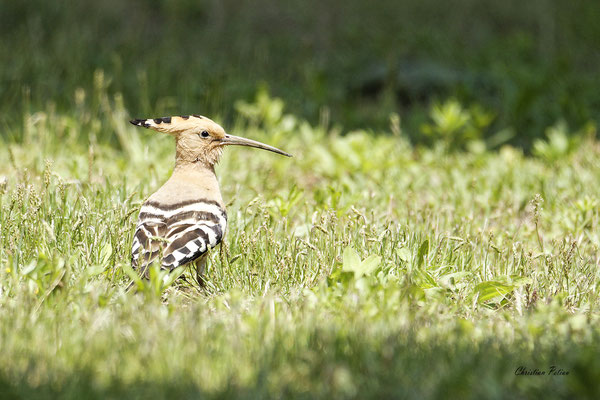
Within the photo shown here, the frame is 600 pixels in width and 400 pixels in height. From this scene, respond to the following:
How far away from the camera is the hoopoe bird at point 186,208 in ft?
12.2

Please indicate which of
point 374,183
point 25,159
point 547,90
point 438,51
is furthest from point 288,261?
point 438,51

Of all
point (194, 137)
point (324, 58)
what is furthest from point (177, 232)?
point (324, 58)

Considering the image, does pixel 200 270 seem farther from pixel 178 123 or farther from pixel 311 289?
pixel 178 123

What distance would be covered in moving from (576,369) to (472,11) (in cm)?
937

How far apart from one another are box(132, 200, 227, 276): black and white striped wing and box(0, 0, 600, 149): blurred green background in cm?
268

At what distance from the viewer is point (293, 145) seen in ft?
22.1

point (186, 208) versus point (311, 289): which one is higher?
point (186, 208)

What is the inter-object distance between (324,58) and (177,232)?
5.83 metres

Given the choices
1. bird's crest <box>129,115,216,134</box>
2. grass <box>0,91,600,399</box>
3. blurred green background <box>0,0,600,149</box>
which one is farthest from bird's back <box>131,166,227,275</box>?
blurred green background <box>0,0,600,149</box>

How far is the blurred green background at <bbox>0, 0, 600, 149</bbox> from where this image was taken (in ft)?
24.8

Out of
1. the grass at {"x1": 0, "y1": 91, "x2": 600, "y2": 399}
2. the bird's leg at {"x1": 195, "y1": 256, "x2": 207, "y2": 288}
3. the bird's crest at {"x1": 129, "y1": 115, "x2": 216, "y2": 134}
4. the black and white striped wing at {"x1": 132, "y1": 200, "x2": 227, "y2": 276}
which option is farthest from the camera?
the bird's crest at {"x1": 129, "y1": 115, "x2": 216, "y2": 134}

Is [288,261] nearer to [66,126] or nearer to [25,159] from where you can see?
[25,159]

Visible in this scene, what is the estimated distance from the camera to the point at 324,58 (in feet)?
30.5

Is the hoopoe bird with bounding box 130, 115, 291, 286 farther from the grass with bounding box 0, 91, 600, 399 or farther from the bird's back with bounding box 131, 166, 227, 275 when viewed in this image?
the grass with bounding box 0, 91, 600, 399
